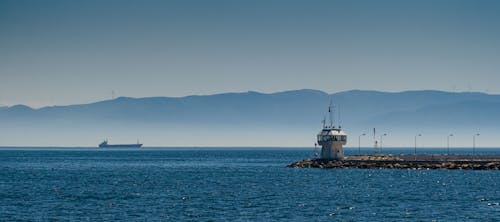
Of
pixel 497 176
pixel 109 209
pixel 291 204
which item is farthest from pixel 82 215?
pixel 497 176

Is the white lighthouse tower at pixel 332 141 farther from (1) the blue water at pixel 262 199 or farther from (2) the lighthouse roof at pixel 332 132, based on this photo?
(1) the blue water at pixel 262 199

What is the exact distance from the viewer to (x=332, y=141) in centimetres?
13775

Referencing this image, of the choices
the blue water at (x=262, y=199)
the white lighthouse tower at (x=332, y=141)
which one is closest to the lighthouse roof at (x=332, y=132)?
the white lighthouse tower at (x=332, y=141)

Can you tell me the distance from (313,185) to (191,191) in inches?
626

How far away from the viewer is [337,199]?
83.8 m

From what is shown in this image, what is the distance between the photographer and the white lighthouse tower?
447 ft

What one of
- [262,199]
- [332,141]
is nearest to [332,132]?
[332,141]

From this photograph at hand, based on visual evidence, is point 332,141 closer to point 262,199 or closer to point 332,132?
point 332,132

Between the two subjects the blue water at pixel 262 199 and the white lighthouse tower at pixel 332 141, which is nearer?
the blue water at pixel 262 199

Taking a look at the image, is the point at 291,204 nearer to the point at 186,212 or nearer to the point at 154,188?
the point at 186,212

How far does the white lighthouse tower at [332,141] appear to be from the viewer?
13638 cm

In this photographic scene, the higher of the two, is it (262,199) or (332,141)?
(332,141)

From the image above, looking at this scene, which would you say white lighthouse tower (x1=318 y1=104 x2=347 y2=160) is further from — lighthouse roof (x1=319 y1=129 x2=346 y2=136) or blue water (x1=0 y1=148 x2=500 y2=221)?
blue water (x1=0 y1=148 x2=500 y2=221)

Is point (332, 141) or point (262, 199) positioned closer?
point (262, 199)
